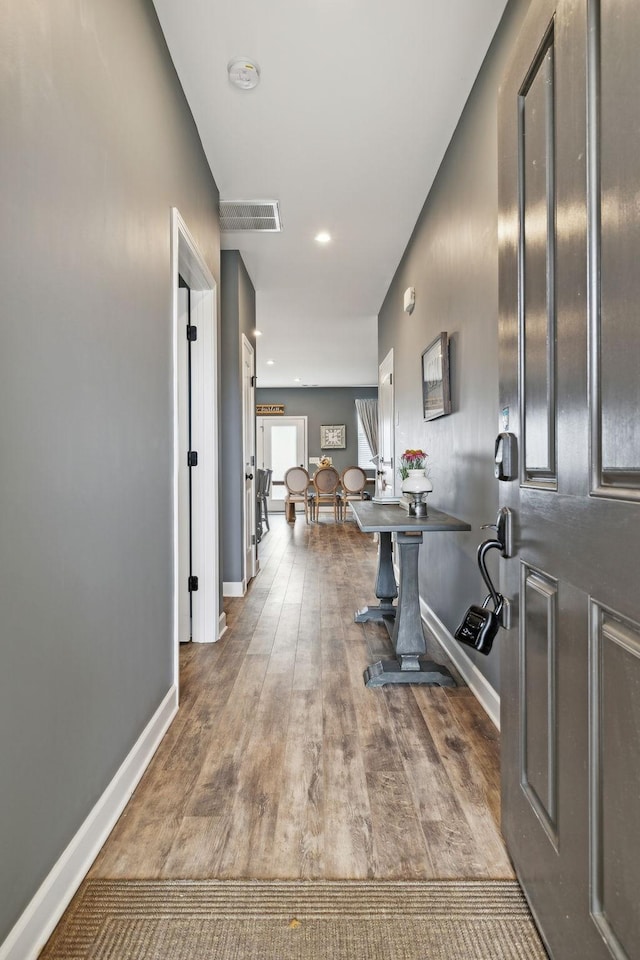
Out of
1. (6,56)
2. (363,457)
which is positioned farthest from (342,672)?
(363,457)

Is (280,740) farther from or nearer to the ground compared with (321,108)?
nearer to the ground

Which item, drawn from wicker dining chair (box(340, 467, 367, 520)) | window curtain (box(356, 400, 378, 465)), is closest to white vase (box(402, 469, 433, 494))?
wicker dining chair (box(340, 467, 367, 520))

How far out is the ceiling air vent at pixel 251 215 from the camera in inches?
136

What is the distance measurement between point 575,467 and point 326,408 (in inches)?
429

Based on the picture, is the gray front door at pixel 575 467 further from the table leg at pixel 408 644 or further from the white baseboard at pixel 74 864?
the table leg at pixel 408 644

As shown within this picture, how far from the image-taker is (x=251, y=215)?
11.7ft

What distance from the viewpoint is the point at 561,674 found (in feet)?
3.34

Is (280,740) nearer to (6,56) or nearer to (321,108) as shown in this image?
(6,56)

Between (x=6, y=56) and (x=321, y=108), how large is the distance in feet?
6.34

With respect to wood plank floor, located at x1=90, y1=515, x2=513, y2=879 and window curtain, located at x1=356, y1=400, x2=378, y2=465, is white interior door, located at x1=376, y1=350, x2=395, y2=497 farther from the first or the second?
window curtain, located at x1=356, y1=400, x2=378, y2=465

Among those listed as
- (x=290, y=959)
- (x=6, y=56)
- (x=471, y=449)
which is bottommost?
(x=290, y=959)

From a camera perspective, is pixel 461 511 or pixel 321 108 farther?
pixel 461 511

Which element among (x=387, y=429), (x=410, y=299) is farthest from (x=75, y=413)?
(x=387, y=429)

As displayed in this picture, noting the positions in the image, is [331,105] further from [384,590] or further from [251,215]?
[384,590]
